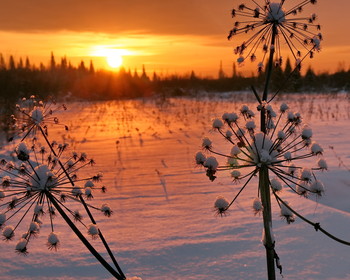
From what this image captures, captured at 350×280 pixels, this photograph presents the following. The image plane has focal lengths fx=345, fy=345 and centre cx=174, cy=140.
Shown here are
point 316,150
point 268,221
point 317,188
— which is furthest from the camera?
point 316,150

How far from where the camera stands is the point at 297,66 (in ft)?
6.22

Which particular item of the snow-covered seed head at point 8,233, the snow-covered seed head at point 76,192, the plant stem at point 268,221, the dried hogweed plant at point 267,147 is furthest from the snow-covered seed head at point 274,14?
the snow-covered seed head at point 8,233

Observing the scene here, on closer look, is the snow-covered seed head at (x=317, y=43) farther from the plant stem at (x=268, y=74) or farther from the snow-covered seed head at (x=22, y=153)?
the snow-covered seed head at (x=22, y=153)

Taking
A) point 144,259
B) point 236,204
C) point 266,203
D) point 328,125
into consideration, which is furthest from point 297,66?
point 328,125

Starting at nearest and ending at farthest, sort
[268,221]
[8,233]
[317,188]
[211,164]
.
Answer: [268,221] → [211,164] → [317,188] → [8,233]

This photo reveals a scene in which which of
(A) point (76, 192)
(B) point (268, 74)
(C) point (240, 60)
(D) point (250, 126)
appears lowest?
(A) point (76, 192)

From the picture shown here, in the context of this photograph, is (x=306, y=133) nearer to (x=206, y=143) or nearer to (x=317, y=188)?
(x=317, y=188)

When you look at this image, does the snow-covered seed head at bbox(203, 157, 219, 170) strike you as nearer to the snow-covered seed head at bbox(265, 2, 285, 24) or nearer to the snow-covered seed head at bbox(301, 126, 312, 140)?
the snow-covered seed head at bbox(301, 126, 312, 140)

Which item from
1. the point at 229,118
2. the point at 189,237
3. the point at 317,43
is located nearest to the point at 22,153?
the point at 229,118

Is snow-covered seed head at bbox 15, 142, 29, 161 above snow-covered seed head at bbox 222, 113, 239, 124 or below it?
below

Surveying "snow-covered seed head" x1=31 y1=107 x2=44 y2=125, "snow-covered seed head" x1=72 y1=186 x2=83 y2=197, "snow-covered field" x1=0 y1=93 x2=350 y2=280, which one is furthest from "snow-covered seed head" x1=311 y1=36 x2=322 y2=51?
"snow-covered seed head" x1=31 y1=107 x2=44 y2=125

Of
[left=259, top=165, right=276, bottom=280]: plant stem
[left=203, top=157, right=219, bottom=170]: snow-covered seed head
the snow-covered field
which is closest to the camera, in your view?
[left=259, top=165, right=276, bottom=280]: plant stem

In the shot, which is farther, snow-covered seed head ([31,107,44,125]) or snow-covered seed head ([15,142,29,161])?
snow-covered seed head ([31,107,44,125])

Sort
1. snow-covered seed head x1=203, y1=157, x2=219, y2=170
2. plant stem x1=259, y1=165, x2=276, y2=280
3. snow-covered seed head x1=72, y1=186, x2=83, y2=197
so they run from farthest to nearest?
1. snow-covered seed head x1=72, y1=186, x2=83, y2=197
2. snow-covered seed head x1=203, y1=157, x2=219, y2=170
3. plant stem x1=259, y1=165, x2=276, y2=280
